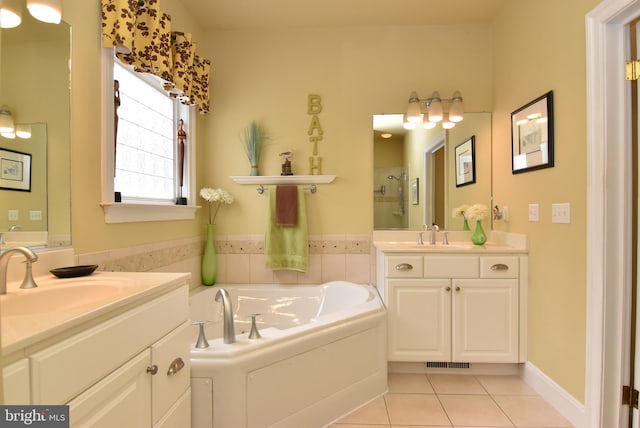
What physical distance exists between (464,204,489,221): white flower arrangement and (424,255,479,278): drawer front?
0.39 m

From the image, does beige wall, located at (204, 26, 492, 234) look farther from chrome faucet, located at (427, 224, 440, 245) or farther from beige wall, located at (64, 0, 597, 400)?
chrome faucet, located at (427, 224, 440, 245)

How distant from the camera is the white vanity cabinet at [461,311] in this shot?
7.18ft

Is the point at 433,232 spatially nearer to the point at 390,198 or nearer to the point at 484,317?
the point at 390,198

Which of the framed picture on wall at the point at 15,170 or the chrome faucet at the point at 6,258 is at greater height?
the framed picture on wall at the point at 15,170

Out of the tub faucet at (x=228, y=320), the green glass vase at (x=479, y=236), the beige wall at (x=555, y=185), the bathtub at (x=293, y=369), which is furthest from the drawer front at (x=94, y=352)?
the green glass vase at (x=479, y=236)

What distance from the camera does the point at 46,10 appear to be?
50.4 inches

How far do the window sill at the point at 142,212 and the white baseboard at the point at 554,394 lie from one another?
255cm

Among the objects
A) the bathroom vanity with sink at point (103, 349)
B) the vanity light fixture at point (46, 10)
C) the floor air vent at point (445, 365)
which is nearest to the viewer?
the bathroom vanity with sink at point (103, 349)

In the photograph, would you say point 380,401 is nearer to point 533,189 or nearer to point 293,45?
point 533,189

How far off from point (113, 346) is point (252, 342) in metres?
0.72

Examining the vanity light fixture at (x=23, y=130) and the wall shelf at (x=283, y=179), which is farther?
the wall shelf at (x=283, y=179)

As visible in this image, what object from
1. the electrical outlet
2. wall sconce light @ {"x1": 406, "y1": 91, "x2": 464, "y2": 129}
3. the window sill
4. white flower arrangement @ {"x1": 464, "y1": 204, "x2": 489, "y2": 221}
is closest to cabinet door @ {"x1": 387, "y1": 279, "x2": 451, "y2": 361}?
white flower arrangement @ {"x1": 464, "y1": 204, "x2": 489, "y2": 221}

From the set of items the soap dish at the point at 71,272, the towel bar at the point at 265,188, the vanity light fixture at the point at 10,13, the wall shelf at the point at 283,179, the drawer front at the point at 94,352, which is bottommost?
the drawer front at the point at 94,352

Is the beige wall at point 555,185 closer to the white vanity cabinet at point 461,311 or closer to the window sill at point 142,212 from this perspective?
the white vanity cabinet at point 461,311
